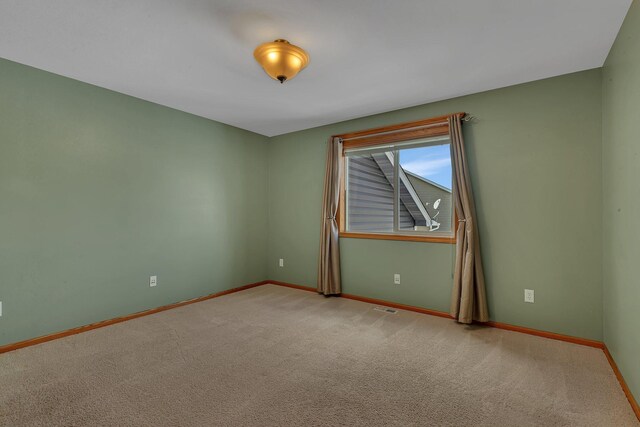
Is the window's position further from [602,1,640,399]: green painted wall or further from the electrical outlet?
[602,1,640,399]: green painted wall

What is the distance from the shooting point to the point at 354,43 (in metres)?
2.22

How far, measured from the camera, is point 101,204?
9.87 ft

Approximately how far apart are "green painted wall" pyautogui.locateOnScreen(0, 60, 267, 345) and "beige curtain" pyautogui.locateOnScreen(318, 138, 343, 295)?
4.27ft

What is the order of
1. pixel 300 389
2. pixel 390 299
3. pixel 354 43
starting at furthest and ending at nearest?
pixel 390 299
pixel 354 43
pixel 300 389

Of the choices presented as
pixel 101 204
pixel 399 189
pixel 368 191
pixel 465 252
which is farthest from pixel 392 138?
pixel 101 204

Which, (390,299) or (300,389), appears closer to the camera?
(300,389)

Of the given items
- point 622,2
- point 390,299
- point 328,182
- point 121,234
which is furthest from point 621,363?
point 121,234

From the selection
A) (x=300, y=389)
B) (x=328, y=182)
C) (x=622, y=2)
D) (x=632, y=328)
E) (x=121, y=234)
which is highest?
(x=622, y=2)

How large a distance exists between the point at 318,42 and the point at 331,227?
2386mm

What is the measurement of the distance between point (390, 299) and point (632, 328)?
2.17m

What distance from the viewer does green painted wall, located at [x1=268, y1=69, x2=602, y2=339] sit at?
260 cm

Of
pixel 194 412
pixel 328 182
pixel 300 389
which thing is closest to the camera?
pixel 194 412

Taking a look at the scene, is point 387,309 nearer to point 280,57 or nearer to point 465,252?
point 465,252

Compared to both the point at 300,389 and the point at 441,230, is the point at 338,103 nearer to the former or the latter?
the point at 441,230
